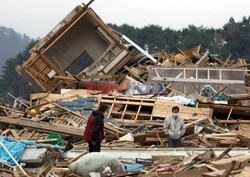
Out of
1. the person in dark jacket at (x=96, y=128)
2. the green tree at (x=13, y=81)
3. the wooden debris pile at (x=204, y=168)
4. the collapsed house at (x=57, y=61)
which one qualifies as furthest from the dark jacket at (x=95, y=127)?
the green tree at (x=13, y=81)

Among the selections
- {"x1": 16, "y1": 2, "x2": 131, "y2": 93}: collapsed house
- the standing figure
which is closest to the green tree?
{"x1": 16, "y1": 2, "x2": 131, "y2": 93}: collapsed house

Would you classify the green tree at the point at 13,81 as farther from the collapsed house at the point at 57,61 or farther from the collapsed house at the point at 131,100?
the collapsed house at the point at 57,61

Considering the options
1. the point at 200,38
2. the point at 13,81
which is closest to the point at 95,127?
the point at 200,38

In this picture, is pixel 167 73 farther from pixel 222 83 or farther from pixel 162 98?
pixel 162 98

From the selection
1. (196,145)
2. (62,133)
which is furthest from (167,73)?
(196,145)

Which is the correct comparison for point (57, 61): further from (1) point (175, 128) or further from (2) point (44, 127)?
(1) point (175, 128)

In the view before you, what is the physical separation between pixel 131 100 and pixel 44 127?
12.5 ft

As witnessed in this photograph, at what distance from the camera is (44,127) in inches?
755

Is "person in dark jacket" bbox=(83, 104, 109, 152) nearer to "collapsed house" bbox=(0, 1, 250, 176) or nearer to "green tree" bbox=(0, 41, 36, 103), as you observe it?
"collapsed house" bbox=(0, 1, 250, 176)

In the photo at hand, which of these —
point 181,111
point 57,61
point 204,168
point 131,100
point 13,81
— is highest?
point 13,81

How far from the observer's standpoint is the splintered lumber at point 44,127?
18.6 m

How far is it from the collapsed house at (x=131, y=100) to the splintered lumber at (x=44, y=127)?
28 millimetres

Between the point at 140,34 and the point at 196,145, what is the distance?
6857 cm

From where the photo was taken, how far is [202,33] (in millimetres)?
80062
